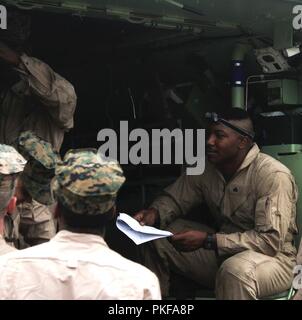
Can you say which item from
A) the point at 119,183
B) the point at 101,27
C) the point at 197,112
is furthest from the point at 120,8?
the point at 119,183

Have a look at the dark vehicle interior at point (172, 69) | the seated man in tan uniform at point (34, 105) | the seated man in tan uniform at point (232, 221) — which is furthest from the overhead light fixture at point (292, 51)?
the seated man in tan uniform at point (34, 105)

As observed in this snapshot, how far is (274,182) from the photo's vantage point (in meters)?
4.88

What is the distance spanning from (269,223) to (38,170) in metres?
1.52

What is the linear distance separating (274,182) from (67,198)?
2642 mm

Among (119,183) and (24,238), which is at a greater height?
(119,183)

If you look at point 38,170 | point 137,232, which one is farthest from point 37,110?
point 137,232

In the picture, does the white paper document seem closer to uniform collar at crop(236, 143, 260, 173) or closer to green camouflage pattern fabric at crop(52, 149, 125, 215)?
uniform collar at crop(236, 143, 260, 173)

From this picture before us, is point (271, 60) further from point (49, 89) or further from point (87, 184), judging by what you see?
point (87, 184)

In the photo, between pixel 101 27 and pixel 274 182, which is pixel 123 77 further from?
pixel 274 182

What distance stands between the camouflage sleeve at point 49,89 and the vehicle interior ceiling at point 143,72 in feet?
2.57

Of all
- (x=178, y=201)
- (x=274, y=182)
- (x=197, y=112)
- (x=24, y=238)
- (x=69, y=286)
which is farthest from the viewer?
(x=197, y=112)

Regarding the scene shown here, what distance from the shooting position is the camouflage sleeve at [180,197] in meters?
5.33
